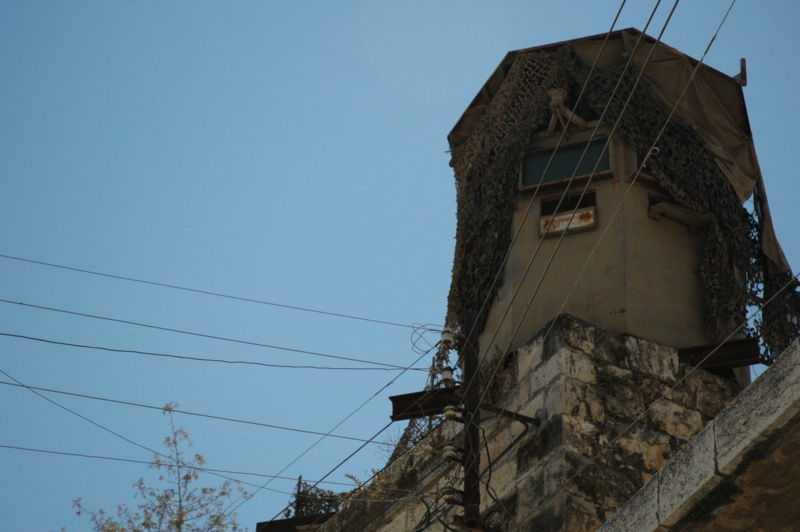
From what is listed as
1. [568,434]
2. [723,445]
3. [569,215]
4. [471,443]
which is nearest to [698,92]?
[569,215]

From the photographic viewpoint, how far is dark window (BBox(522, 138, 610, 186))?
14420 mm

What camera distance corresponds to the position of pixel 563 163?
1470 cm

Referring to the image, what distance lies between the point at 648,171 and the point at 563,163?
3.37ft

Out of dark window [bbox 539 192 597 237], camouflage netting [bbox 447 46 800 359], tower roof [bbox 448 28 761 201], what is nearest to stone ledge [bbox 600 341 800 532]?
dark window [bbox 539 192 597 237]

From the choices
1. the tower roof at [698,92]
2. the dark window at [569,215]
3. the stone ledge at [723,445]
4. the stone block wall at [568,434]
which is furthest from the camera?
the tower roof at [698,92]

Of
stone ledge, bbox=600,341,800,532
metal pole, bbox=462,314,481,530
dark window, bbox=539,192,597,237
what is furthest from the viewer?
dark window, bbox=539,192,597,237

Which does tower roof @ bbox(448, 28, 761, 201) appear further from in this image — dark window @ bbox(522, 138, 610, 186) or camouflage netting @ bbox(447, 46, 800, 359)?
dark window @ bbox(522, 138, 610, 186)

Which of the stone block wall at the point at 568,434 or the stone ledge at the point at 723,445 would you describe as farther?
the stone block wall at the point at 568,434

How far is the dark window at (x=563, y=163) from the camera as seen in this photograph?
14420mm

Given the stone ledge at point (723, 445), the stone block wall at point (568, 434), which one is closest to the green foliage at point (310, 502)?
the stone block wall at point (568, 434)

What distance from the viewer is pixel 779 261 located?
15.5 metres

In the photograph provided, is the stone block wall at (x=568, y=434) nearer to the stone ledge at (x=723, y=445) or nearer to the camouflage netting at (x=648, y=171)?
the camouflage netting at (x=648, y=171)

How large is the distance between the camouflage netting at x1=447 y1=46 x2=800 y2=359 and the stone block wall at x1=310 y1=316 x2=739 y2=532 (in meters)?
1.44

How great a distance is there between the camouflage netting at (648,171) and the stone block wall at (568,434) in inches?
56.7
